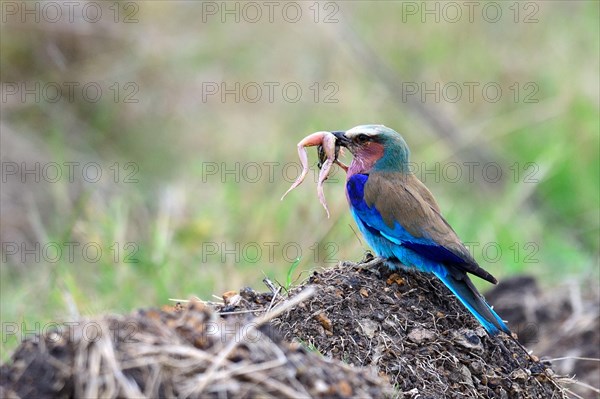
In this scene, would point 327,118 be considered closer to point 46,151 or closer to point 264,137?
point 264,137

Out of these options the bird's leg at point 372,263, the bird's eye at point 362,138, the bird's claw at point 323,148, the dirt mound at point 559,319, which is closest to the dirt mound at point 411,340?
the bird's leg at point 372,263

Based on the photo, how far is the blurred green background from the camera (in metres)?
7.82

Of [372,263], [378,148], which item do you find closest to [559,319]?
[378,148]

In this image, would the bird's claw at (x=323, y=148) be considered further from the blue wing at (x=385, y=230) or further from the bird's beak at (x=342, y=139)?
the blue wing at (x=385, y=230)

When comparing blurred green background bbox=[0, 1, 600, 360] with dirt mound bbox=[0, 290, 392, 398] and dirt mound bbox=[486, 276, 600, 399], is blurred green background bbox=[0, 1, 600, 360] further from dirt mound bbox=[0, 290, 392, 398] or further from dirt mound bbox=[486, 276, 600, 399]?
dirt mound bbox=[0, 290, 392, 398]

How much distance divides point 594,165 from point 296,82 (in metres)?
3.76

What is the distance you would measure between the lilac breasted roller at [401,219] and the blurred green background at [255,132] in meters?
1.91

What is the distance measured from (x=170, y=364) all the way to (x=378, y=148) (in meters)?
2.44

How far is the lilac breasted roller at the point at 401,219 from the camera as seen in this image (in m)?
4.39

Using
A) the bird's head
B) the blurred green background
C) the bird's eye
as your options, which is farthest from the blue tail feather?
the blurred green background

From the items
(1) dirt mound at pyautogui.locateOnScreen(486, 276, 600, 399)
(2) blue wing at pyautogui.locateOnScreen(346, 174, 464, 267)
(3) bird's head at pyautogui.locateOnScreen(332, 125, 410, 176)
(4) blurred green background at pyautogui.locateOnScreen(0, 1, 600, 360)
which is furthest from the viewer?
(4) blurred green background at pyautogui.locateOnScreen(0, 1, 600, 360)

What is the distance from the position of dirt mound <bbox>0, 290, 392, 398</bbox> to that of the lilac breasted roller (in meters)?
1.32

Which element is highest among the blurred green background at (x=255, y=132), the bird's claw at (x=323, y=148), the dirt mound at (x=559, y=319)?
the bird's claw at (x=323, y=148)

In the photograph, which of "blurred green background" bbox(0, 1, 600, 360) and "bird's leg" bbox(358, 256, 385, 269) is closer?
"bird's leg" bbox(358, 256, 385, 269)
